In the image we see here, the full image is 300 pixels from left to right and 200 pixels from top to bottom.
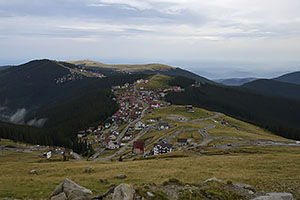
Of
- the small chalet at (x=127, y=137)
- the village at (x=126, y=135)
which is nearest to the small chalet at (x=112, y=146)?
the village at (x=126, y=135)

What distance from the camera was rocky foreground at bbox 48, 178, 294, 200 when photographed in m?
20.0

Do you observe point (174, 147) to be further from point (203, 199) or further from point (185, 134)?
point (203, 199)

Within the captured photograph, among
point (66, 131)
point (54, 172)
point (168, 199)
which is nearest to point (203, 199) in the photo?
point (168, 199)

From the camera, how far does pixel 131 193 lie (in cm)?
1992

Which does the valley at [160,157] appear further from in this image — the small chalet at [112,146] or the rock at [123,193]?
the rock at [123,193]

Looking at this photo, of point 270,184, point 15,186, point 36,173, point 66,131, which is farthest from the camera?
point 66,131

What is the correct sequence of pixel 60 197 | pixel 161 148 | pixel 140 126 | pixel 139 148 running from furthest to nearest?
pixel 140 126, pixel 139 148, pixel 161 148, pixel 60 197

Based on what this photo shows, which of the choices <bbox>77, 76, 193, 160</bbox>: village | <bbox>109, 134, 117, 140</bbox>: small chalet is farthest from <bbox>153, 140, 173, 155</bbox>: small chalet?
<bbox>109, 134, 117, 140</bbox>: small chalet

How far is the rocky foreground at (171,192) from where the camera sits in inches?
788

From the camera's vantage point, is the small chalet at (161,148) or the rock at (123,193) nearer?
the rock at (123,193)

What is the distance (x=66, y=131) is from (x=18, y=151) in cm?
7606

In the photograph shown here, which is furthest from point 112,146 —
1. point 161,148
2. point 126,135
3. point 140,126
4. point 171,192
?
point 171,192

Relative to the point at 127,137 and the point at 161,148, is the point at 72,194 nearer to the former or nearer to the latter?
the point at 161,148

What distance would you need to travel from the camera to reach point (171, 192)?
76.0 feet
